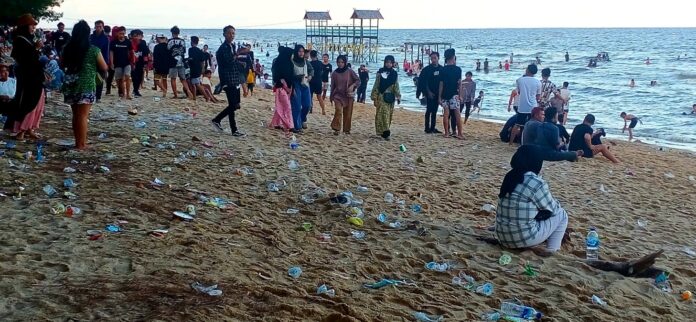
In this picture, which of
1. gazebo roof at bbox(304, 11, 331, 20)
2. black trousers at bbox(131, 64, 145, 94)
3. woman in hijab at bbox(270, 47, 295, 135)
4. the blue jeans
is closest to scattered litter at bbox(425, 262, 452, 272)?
woman in hijab at bbox(270, 47, 295, 135)

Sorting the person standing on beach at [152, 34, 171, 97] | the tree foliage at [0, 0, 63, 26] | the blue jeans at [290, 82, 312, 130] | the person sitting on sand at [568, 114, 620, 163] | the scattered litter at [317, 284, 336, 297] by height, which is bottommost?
the person sitting on sand at [568, 114, 620, 163]

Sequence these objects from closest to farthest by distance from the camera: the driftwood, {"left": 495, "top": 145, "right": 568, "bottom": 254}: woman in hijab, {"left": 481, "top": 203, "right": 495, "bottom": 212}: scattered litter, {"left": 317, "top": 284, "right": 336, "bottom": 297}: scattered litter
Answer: {"left": 317, "top": 284, "right": 336, "bottom": 297}: scattered litter < the driftwood < {"left": 495, "top": 145, "right": 568, "bottom": 254}: woman in hijab < {"left": 481, "top": 203, "right": 495, "bottom": 212}: scattered litter

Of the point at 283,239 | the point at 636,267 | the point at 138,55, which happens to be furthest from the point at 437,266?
the point at 138,55

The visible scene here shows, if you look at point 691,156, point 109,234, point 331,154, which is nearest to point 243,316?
point 109,234

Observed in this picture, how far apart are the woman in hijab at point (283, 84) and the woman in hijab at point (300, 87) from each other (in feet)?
0.36

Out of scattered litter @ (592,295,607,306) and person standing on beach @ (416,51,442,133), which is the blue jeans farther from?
scattered litter @ (592,295,607,306)

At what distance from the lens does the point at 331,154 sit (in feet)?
30.4

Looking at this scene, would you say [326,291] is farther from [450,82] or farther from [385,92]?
[450,82]

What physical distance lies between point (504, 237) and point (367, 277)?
1.46m

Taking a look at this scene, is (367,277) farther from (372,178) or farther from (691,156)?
(691,156)

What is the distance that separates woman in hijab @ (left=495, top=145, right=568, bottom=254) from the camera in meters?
5.34

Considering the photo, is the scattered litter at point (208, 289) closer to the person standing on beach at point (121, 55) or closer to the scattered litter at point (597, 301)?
the scattered litter at point (597, 301)

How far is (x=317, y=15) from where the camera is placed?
5359 centimetres

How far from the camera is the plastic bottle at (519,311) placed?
13.9 feet
